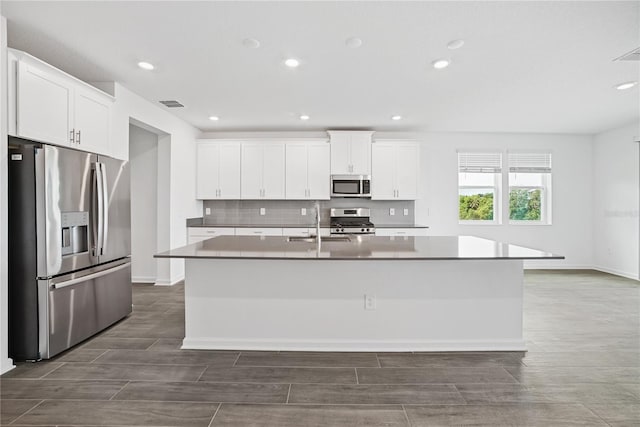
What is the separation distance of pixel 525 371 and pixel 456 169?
4.52 metres

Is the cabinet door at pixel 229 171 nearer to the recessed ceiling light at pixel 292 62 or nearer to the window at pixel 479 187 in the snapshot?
the recessed ceiling light at pixel 292 62

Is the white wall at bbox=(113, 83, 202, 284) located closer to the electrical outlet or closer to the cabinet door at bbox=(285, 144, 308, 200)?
the cabinet door at bbox=(285, 144, 308, 200)

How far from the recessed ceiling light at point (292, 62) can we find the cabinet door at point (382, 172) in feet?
9.34

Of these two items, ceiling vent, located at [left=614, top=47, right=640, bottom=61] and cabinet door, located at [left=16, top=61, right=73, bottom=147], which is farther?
ceiling vent, located at [left=614, top=47, right=640, bottom=61]

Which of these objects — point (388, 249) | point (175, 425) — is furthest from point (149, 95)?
point (175, 425)

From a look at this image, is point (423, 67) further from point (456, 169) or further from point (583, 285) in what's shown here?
point (583, 285)

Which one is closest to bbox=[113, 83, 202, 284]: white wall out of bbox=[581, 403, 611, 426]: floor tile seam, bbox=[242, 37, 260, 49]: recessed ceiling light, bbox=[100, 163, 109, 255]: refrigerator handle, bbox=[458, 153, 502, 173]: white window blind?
bbox=[100, 163, 109, 255]: refrigerator handle

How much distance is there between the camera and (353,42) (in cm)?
287

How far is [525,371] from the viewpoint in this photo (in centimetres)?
250

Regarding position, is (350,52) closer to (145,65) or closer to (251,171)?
(145,65)

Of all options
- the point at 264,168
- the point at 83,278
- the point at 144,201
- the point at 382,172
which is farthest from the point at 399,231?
the point at 83,278

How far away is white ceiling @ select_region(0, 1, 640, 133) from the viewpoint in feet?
8.06

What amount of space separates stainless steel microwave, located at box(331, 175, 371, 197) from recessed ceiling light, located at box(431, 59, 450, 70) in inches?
105

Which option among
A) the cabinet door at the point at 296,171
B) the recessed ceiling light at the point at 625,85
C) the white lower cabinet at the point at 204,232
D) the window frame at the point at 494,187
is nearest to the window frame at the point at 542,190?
the window frame at the point at 494,187
